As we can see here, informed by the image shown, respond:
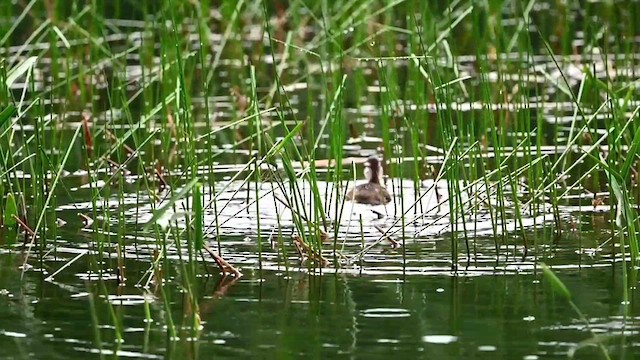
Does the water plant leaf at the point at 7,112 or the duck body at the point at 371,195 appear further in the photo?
the duck body at the point at 371,195

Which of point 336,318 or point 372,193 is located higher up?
point 372,193

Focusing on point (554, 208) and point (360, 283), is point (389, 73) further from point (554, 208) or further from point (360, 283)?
point (360, 283)

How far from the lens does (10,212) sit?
6762 millimetres

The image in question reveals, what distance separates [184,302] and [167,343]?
1.66ft

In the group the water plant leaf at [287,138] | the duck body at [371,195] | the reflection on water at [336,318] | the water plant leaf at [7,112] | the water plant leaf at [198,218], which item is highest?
the water plant leaf at [7,112]

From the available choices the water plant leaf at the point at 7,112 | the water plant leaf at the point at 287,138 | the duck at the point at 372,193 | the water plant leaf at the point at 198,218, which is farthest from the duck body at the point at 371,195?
the water plant leaf at the point at 198,218

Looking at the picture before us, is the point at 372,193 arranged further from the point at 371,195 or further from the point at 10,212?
the point at 10,212

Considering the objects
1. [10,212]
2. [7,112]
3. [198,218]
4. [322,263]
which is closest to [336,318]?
[198,218]

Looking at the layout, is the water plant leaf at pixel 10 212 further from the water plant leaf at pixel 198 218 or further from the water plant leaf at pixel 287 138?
the water plant leaf at pixel 198 218

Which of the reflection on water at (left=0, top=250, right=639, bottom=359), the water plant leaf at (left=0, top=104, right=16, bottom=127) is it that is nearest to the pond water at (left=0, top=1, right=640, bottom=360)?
the reflection on water at (left=0, top=250, right=639, bottom=359)

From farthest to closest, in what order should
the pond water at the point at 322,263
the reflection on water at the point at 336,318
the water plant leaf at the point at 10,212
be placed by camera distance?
the water plant leaf at the point at 10,212 → the pond water at the point at 322,263 → the reflection on water at the point at 336,318

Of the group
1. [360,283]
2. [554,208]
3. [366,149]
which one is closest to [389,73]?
[366,149]

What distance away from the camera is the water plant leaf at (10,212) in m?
6.68

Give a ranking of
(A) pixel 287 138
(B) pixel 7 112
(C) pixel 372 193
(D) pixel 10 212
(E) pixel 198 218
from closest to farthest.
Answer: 1. (E) pixel 198 218
2. (A) pixel 287 138
3. (B) pixel 7 112
4. (D) pixel 10 212
5. (C) pixel 372 193
